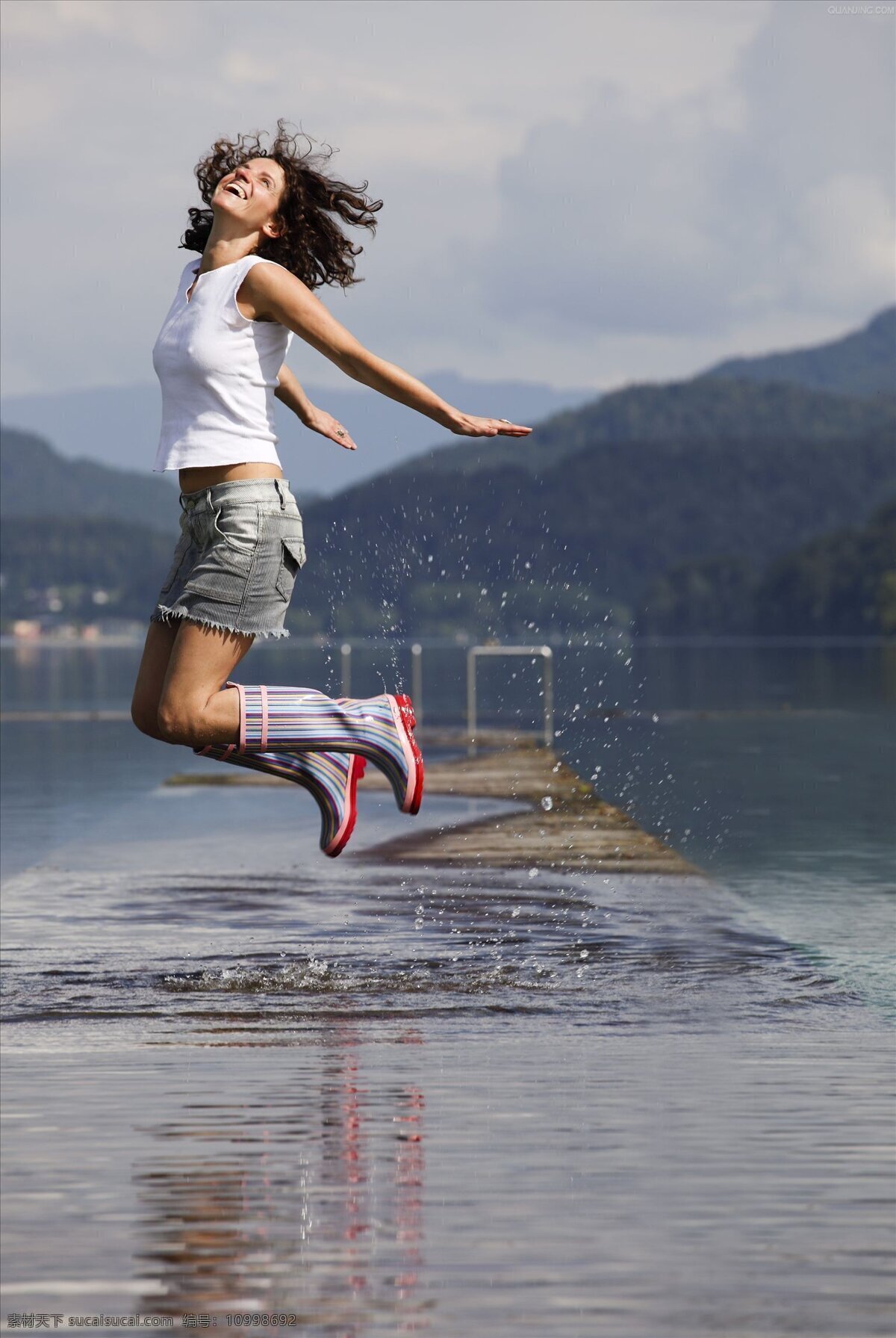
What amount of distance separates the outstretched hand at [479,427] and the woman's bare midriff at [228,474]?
551 millimetres

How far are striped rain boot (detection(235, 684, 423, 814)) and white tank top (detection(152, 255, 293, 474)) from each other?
25.9 inches

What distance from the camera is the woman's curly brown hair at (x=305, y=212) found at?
5.91 metres

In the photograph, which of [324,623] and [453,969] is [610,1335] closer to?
[453,969]

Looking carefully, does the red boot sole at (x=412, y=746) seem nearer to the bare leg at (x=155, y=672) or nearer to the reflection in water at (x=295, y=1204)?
the bare leg at (x=155, y=672)

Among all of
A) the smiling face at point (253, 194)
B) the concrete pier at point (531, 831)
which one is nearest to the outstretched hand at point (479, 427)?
the smiling face at point (253, 194)

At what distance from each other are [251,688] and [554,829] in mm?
6419

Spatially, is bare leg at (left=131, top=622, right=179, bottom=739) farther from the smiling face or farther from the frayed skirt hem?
the smiling face

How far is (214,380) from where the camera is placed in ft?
18.1

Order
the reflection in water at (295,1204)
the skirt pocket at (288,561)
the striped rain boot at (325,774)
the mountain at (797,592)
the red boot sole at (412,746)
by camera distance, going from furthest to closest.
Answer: the mountain at (797,592) → the red boot sole at (412,746) → the striped rain boot at (325,774) → the skirt pocket at (288,561) → the reflection in water at (295,1204)

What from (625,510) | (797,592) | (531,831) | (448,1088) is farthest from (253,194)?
(625,510)

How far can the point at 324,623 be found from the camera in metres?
179

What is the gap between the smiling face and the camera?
228 inches

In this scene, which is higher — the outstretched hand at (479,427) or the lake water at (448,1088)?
the outstretched hand at (479,427)

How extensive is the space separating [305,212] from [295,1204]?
3000 mm
